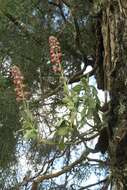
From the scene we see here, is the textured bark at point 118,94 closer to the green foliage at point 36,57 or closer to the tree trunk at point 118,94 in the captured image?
the tree trunk at point 118,94

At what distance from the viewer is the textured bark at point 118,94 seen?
6.18ft

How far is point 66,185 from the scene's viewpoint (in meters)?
2.39

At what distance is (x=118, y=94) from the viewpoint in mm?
1928

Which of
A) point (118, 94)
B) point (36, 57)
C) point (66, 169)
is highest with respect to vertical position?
point (36, 57)

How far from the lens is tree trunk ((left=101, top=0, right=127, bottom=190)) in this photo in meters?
1.88

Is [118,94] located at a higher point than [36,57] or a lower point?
lower

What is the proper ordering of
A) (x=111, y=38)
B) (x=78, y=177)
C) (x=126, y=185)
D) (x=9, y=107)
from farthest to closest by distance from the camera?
(x=78, y=177)
(x=9, y=107)
(x=111, y=38)
(x=126, y=185)

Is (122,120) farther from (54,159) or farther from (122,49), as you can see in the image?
(54,159)

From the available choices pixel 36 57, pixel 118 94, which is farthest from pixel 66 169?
pixel 36 57

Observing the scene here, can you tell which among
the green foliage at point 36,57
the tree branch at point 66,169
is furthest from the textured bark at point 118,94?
the green foliage at point 36,57

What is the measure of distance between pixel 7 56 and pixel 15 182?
1.91 feet

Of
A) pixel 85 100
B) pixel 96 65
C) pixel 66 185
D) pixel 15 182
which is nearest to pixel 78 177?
pixel 66 185

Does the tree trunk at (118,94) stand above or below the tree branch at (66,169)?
above

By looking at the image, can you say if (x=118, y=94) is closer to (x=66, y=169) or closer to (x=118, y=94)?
(x=118, y=94)
